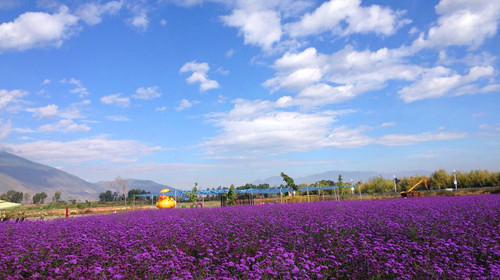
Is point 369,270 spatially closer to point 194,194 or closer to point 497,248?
point 497,248

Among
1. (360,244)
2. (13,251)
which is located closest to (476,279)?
(360,244)

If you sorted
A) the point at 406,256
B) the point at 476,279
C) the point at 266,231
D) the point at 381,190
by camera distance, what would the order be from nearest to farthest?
1. the point at 476,279
2. the point at 406,256
3. the point at 266,231
4. the point at 381,190

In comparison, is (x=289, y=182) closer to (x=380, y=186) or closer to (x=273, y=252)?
(x=380, y=186)

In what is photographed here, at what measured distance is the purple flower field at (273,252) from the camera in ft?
16.2

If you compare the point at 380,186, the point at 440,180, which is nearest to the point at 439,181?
the point at 440,180

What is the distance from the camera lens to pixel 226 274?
505 cm

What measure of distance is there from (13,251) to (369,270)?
19.0ft

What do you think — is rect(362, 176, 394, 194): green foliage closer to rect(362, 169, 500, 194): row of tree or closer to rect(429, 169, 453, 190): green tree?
rect(362, 169, 500, 194): row of tree

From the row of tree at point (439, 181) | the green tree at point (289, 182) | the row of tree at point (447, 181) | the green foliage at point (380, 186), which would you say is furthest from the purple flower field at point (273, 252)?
the green foliage at point (380, 186)

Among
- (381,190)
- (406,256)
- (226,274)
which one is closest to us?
(226,274)

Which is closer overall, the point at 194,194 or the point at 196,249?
the point at 196,249

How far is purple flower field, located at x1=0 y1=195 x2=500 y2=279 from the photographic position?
4941 mm

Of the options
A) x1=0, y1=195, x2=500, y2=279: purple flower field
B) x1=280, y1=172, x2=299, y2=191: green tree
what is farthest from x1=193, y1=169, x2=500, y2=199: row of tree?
x1=0, y1=195, x2=500, y2=279: purple flower field

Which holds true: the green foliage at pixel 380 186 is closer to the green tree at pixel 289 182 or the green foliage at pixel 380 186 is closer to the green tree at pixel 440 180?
the green tree at pixel 440 180
